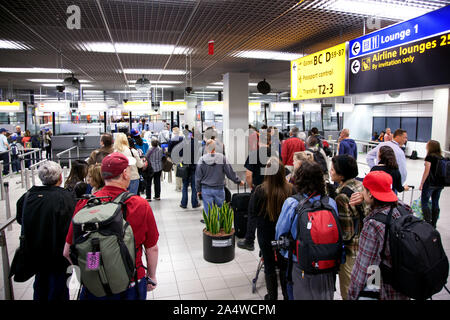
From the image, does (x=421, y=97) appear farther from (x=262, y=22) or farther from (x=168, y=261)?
(x=168, y=261)

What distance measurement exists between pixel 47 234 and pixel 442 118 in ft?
43.3

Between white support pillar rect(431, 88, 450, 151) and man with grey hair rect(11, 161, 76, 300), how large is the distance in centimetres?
1270

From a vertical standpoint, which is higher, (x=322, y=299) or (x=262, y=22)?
(x=262, y=22)

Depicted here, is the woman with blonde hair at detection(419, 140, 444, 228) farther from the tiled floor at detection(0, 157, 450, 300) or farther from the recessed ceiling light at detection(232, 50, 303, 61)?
the recessed ceiling light at detection(232, 50, 303, 61)

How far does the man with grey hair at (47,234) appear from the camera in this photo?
2445 millimetres

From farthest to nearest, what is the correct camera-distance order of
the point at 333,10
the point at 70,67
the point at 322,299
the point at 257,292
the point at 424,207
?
the point at 70,67 < the point at 424,207 < the point at 333,10 < the point at 257,292 < the point at 322,299

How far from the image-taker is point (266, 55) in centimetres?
761

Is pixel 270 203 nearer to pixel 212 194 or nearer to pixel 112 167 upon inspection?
pixel 112 167

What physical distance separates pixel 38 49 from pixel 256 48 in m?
4.64

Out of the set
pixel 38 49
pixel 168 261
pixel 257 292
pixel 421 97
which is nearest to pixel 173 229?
pixel 168 261

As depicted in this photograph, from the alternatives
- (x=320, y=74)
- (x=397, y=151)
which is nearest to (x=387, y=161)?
(x=397, y=151)

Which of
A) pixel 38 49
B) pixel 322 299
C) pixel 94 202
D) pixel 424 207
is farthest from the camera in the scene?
pixel 38 49

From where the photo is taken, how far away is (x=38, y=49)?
22.3 ft

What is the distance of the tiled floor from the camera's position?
3516mm
